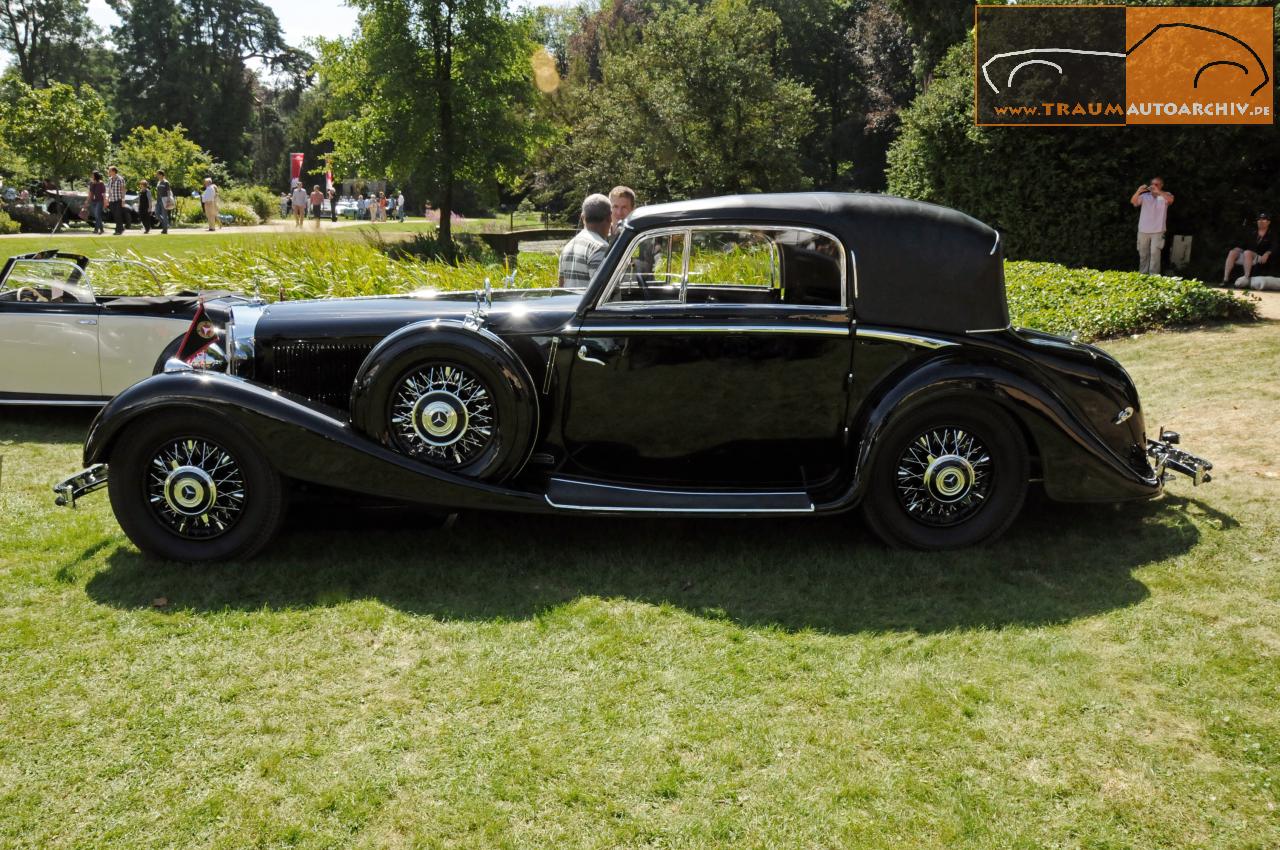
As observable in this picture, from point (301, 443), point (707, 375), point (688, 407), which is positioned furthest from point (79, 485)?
point (707, 375)

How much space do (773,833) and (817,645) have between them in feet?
4.30

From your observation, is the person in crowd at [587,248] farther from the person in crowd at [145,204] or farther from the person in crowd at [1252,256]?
the person in crowd at [145,204]

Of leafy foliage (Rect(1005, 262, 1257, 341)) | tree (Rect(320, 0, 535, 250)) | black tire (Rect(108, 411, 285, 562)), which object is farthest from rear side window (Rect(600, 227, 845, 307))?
tree (Rect(320, 0, 535, 250))

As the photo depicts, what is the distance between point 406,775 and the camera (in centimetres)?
335

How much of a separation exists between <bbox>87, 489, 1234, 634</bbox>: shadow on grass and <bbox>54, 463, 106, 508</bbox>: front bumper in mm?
399

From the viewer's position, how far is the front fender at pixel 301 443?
496 cm

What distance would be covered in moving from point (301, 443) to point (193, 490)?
25.1 inches

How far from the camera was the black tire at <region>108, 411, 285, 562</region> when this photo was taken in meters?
5.02

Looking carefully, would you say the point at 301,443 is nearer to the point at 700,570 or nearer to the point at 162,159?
the point at 700,570

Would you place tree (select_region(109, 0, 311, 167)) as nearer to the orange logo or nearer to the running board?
the orange logo

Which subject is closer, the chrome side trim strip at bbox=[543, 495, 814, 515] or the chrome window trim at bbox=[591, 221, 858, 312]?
the chrome side trim strip at bbox=[543, 495, 814, 515]

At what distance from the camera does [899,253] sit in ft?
17.1

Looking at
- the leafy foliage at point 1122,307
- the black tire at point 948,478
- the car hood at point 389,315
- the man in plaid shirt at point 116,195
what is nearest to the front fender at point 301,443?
the car hood at point 389,315

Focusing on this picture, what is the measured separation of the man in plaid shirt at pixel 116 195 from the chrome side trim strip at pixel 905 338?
998 inches
